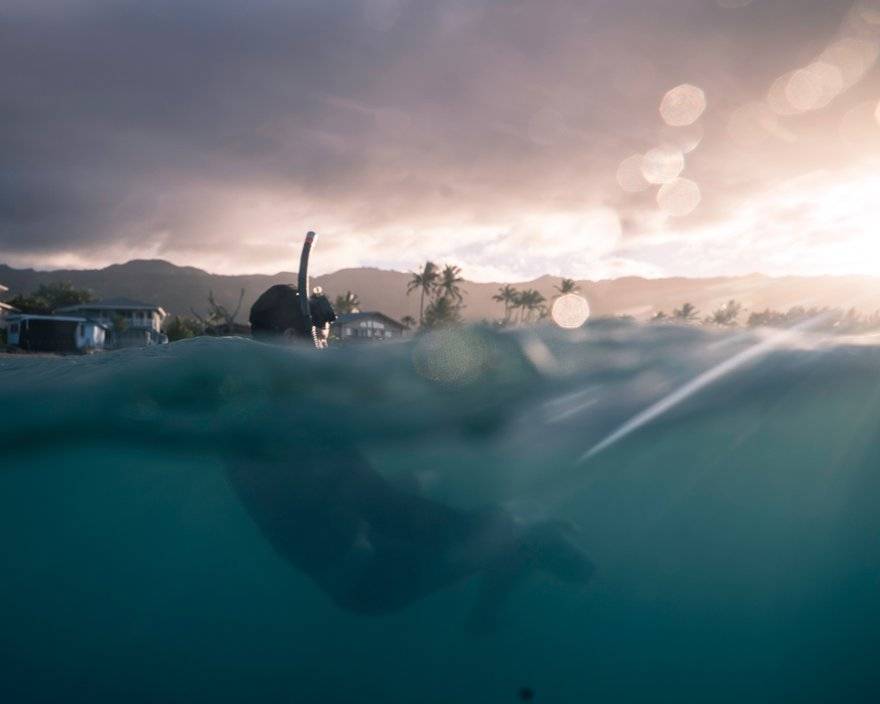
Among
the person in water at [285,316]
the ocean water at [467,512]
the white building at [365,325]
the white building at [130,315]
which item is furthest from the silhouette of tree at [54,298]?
the person in water at [285,316]

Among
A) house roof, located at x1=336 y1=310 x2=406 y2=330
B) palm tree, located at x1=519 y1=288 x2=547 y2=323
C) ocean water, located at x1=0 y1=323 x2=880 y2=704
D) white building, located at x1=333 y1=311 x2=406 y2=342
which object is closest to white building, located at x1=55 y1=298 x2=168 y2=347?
white building, located at x1=333 y1=311 x2=406 y2=342

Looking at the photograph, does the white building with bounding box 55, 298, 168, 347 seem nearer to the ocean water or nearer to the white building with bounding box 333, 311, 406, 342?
the white building with bounding box 333, 311, 406, 342

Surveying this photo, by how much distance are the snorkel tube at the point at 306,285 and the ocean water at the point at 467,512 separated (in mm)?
464

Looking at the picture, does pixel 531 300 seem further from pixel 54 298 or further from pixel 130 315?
pixel 54 298

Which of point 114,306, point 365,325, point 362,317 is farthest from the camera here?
point 365,325

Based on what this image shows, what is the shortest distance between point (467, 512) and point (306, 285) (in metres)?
3.99

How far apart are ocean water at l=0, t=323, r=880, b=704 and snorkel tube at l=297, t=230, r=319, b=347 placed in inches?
18.3

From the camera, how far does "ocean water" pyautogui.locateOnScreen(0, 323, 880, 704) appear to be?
752 cm

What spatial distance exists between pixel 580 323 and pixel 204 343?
534cm

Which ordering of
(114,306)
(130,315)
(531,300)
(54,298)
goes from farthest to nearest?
(531,300), (54,298), (130,315), (114,306)

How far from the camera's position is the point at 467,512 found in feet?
25.6

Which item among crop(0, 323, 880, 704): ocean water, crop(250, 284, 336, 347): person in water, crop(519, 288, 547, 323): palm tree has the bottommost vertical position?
crop(0, 323, 880, 704): ocean water

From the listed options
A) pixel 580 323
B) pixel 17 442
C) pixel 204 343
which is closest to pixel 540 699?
pixel 580 323

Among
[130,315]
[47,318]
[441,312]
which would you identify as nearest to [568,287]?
[441,312]
